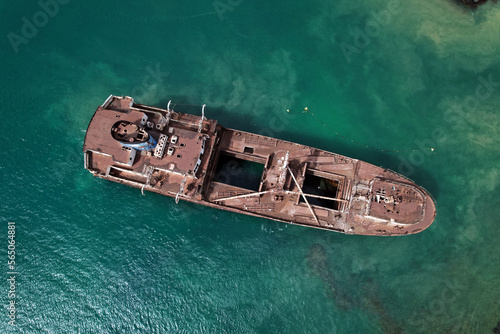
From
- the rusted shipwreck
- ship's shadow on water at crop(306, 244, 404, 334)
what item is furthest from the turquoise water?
the rusted shipwreck

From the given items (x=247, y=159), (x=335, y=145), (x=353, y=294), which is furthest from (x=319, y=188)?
(x=353, y=294)

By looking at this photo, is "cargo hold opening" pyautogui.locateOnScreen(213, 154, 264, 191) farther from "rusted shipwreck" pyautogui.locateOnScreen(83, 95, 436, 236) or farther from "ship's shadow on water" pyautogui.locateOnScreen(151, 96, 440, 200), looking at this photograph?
"ship's shadow on water" pyautogui.locateOnScreen(151, 96, 440, 200)

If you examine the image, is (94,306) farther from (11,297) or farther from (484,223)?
(484,223)

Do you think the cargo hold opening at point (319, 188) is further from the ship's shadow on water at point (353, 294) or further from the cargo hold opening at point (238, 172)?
the ship's shadow on water at point (353, 294)

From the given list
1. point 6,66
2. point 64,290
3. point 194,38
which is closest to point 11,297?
point 64,290

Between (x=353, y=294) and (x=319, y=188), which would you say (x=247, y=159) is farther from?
(x=353, y=294)

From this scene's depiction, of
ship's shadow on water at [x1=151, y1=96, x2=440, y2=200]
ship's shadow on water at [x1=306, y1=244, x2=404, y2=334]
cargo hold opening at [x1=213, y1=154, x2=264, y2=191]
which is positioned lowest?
ship's shadow on water at [x1=306, y1=244, x2=404, y2=334]
